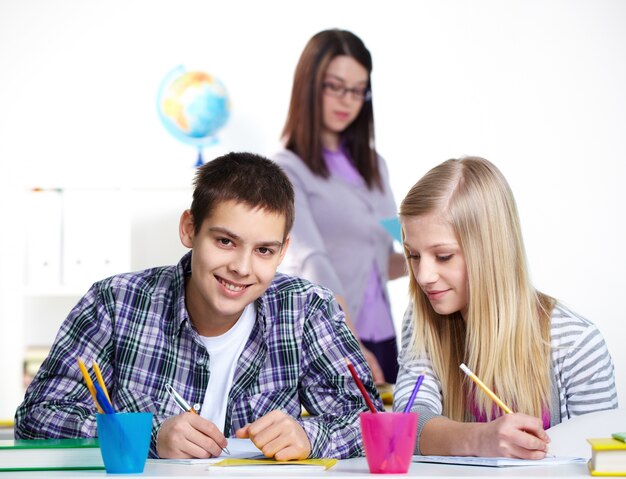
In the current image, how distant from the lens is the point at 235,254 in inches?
59.7

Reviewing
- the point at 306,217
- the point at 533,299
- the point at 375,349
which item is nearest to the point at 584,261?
the point at 375,349

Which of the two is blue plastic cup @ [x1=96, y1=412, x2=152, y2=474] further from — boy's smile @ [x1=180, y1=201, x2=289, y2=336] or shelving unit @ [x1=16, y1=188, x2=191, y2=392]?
shelving unit @ [x1=16, y1=188, x2=191, y2=392]

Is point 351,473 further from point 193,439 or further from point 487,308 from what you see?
point 487,308

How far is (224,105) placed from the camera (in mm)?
3379

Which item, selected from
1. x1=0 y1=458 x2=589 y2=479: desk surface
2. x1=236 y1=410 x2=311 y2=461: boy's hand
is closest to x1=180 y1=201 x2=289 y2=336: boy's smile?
x1=236 y1=410 x2=311 y2=461: boy's hand

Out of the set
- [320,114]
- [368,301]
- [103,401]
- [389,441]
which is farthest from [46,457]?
[320,114]

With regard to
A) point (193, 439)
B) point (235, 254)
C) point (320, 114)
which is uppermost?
point (320, 114)

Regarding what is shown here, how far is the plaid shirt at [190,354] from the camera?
1.54 m

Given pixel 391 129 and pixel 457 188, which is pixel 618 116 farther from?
pixel 457 188

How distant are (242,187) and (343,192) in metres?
1.75

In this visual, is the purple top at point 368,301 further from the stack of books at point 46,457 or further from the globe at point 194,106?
the stack of books at point 46,457

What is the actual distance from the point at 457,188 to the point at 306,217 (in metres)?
1.66

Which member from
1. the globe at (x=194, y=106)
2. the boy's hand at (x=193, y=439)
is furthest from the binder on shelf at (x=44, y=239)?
the boy's hand at (x=193, y=439)

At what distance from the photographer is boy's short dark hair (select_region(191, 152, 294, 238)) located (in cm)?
153
